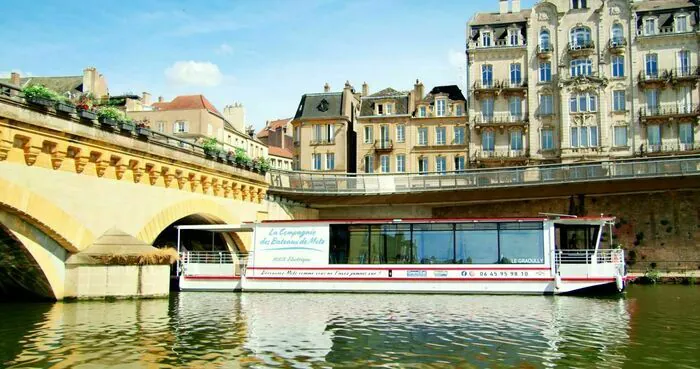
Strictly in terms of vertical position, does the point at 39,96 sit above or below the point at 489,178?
above

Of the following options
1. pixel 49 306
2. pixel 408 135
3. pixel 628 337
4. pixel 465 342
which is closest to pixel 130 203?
pixel 49 306

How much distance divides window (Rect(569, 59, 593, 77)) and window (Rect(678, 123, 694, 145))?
913 cm

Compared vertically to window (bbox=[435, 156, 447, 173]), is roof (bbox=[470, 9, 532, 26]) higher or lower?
higher

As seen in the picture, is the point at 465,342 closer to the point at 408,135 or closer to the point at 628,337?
the point at 628,337

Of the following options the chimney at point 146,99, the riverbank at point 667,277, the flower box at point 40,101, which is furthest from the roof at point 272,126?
the flower box at point 40,101

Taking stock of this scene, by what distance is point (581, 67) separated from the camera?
64.8m

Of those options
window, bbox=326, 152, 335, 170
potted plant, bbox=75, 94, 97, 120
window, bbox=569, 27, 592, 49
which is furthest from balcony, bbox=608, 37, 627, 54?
potted plant, bbox=75, 94, 97, 120

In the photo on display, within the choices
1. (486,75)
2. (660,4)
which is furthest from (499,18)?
(660,4)

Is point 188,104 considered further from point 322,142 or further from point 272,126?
point 272,126

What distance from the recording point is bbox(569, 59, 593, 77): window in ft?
212

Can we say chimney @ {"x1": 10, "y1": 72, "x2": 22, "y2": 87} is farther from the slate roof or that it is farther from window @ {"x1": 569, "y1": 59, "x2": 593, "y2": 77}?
window @ {"x1": 569, "y1": 59, "x2": 593, "y2": 77}

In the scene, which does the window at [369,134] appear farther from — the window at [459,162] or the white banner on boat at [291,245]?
the white banner on boat at [291,245]

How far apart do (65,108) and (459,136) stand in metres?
49.8

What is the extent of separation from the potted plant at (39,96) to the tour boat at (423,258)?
14106mm
